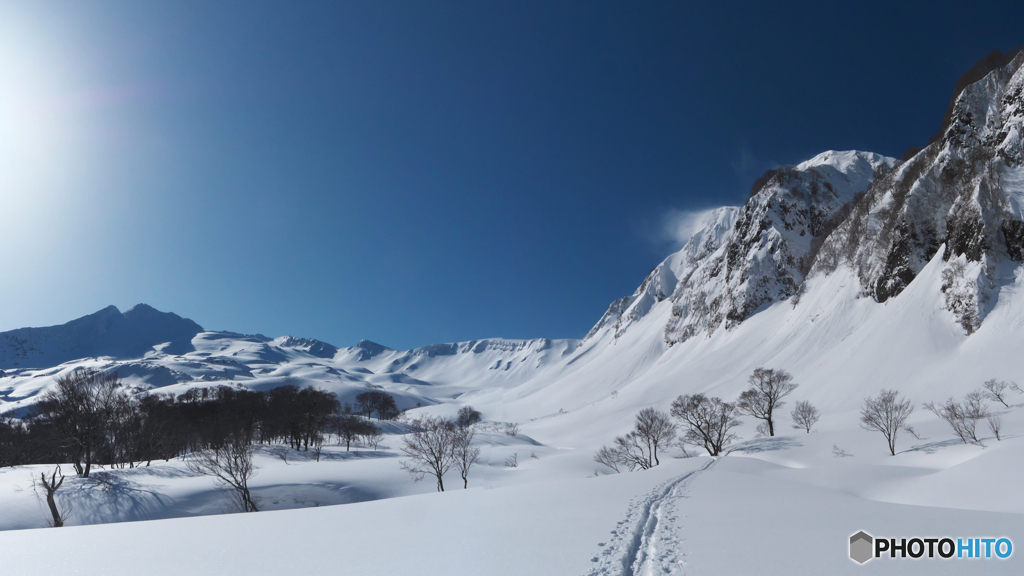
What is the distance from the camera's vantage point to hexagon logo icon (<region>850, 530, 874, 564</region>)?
27.6ft

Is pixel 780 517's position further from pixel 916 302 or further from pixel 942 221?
pixel 942 221

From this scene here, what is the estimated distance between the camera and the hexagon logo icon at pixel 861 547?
27.6 feet

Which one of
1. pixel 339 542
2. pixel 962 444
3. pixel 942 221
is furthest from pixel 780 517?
pixel 942 221

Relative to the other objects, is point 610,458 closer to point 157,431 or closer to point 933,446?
point 933,446

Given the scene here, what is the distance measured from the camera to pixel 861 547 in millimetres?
8969

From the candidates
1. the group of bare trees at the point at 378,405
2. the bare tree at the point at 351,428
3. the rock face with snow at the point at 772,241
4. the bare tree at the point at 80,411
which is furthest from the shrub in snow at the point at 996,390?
the group of bare trees at the point at 378,405

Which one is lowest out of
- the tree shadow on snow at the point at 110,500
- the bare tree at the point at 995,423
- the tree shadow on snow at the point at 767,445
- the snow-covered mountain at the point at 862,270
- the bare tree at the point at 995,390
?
the tree shadow on snow at the point at 767,445

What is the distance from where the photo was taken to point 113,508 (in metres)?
27.6

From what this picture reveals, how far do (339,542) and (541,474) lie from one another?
37798 mm

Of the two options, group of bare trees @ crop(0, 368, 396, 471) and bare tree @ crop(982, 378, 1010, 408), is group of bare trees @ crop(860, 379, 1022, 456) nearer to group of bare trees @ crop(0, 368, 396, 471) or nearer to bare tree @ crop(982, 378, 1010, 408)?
bare tree @ crop(982, 378, 1010, 408)

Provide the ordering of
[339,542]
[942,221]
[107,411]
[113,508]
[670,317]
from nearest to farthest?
[339,542]
[113,508]
[107,411]
[942,221]
[670,317]

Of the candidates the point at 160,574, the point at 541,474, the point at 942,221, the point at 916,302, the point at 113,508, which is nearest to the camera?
the point at 160,574

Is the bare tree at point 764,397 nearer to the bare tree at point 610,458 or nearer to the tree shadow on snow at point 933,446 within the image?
the bare tree at point 610,458

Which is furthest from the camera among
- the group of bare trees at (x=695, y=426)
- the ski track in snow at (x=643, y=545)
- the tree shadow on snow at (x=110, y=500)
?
the group of bare trees at (x=695, y=426)
